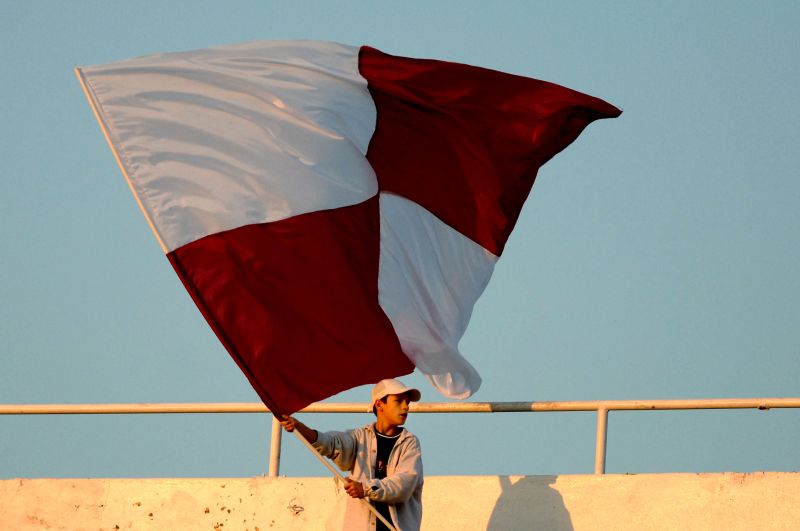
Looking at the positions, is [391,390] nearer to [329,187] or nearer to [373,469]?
[373,469]

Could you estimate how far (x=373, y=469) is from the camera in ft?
49.2

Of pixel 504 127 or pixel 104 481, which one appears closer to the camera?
pixel 504 127

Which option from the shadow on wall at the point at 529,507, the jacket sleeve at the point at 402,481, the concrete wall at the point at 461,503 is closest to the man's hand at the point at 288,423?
Answer: the jacket sleeve at the point at 402,481

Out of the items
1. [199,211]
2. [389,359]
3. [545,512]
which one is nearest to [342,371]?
[389,359]

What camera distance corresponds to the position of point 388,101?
1608 cm

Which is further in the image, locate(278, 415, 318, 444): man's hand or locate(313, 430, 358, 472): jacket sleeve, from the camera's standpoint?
locate(313, 430, 358, 472): jacket sleeve

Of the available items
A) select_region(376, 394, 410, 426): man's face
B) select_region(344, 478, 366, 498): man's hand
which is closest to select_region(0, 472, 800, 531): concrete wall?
select_region(376, 394, 410, 426): man's face

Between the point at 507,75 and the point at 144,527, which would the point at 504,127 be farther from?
the point at 144,527

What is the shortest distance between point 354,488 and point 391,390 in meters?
0.77

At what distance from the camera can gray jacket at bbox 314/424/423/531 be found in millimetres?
14773

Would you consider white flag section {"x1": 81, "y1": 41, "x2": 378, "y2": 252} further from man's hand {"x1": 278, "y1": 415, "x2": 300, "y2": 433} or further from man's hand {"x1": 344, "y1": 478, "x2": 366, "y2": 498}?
man's hand {"x1": 344, "y1": 478, "x2": 366, "y2": 498}

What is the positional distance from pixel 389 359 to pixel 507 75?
8.28 ft

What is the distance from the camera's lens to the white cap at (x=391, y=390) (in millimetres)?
14914

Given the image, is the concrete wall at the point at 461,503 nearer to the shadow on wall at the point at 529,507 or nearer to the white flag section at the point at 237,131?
the shadow on wall at the point at 529,507
